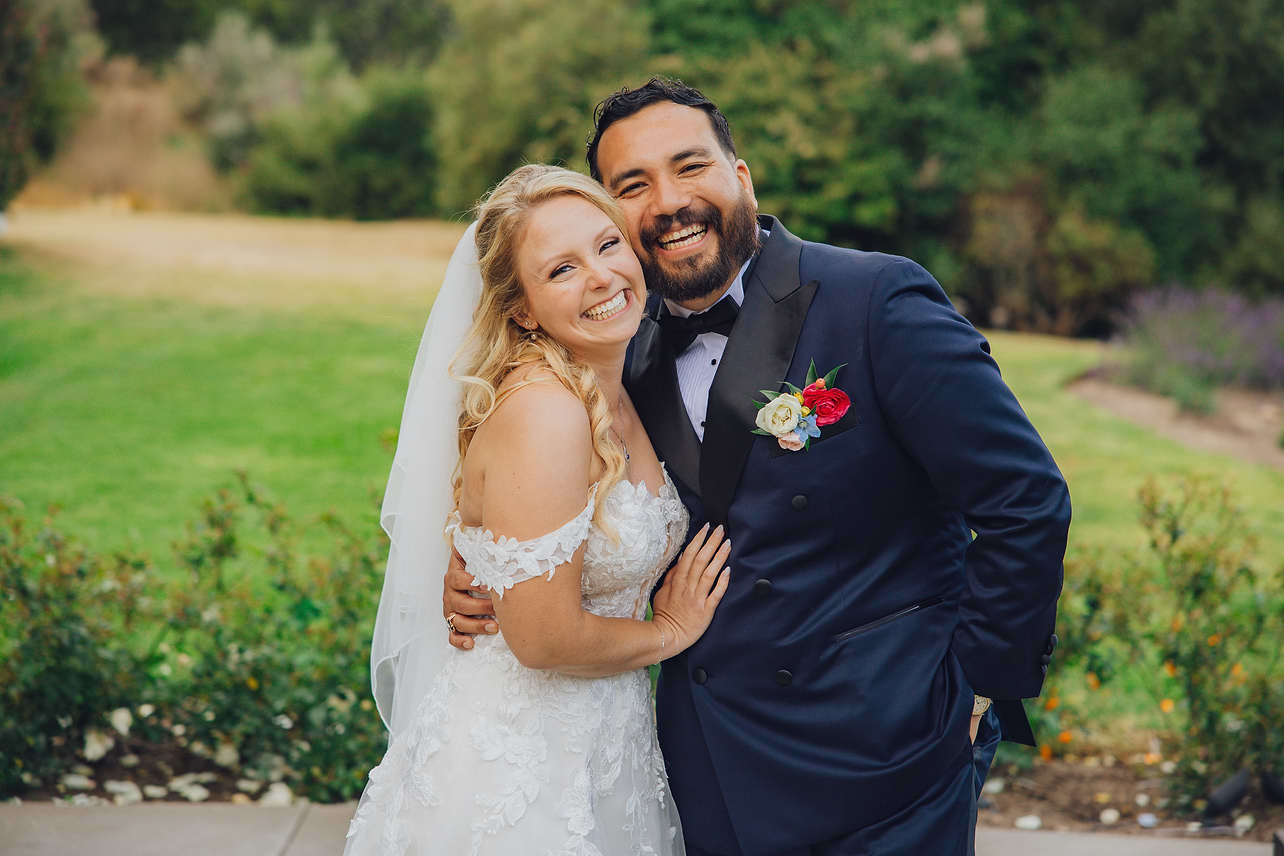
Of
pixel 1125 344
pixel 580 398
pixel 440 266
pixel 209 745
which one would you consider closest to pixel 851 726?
pixel 580 398

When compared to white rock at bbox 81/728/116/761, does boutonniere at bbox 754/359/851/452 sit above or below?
above

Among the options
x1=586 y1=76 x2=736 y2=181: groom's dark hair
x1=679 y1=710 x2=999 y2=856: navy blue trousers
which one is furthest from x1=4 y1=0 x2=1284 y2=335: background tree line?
x1=679 y1=710 x2=999 y2=856: navy blue trousers

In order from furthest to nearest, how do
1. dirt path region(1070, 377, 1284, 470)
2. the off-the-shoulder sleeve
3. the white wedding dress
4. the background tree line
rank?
1. the background tree line
2. dirt path region(1070, 377, 1284, 470)
3. the white wedding dress
4. the off-the-shoulder sleeve

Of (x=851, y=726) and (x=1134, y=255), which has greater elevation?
(x=851, y=726)

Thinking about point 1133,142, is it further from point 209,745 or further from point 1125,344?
point 209,745

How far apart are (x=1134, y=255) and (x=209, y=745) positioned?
41.7ft

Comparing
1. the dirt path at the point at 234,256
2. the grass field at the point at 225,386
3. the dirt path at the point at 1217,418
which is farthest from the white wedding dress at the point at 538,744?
the dirt path at the point at 234,256

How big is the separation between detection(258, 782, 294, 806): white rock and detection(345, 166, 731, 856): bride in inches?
60.0

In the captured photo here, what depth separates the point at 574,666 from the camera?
2.29 metres

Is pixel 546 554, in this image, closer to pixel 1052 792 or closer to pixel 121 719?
pixel 121 719

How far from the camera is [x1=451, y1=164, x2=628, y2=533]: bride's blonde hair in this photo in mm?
2318

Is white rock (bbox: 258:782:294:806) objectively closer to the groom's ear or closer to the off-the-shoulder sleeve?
the off-the-shoulder sleeve

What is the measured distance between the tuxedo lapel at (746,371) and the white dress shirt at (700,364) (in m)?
0.09

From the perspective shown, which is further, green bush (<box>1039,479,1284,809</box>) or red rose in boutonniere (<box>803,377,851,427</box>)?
green bush (<box>1039,479,1284,809</box>)
